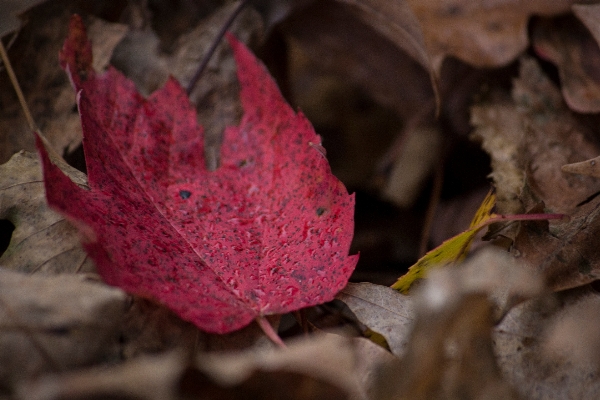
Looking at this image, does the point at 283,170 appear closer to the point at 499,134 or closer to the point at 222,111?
the point at 222,111

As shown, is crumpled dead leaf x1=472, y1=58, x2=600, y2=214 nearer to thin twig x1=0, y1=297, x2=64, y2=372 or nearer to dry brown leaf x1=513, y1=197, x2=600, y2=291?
dry brown leaf x1=513, y1=197, x2=600, y2=291

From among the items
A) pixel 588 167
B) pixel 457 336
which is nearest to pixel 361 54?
pixel 588 167

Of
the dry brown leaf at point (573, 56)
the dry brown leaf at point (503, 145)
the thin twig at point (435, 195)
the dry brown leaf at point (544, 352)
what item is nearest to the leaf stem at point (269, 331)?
the dry brown leaf at point (544, 352)

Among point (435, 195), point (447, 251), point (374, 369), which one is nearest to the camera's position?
point (374, 369)

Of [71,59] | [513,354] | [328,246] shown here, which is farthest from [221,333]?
[71,59]

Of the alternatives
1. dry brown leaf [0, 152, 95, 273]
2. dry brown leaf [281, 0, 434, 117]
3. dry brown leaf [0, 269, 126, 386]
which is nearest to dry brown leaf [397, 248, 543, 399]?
dry brown leaf [0, 269, 126, 386]

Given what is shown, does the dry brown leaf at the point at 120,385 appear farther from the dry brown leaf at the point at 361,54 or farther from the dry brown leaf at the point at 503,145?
the dry brown leaf at the point at 361,54

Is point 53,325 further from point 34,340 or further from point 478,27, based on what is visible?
point 478,27
